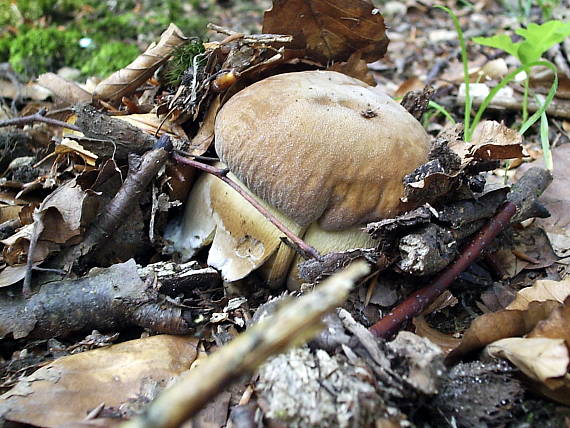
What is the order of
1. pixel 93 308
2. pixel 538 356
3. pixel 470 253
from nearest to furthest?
pixel 538 356, pixel 93 308, pixel 470 253

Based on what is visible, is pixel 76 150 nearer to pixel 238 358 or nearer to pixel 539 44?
pixel 238 358

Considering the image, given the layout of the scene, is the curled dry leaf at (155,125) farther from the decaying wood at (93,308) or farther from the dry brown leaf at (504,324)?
the dry brown leaf at (504,324)

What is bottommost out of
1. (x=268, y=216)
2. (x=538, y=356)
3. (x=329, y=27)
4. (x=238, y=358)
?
(x=268, y=216)

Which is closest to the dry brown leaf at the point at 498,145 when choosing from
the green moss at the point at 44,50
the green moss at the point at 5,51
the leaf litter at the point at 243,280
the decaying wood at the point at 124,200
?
the leaf litter at the point at 243,280

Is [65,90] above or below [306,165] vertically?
below

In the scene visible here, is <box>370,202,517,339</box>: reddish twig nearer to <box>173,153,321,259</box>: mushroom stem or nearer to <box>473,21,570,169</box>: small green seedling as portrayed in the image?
<box>173,153,321,259</box>: mushroom stem

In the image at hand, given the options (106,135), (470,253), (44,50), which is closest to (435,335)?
(470,253)
